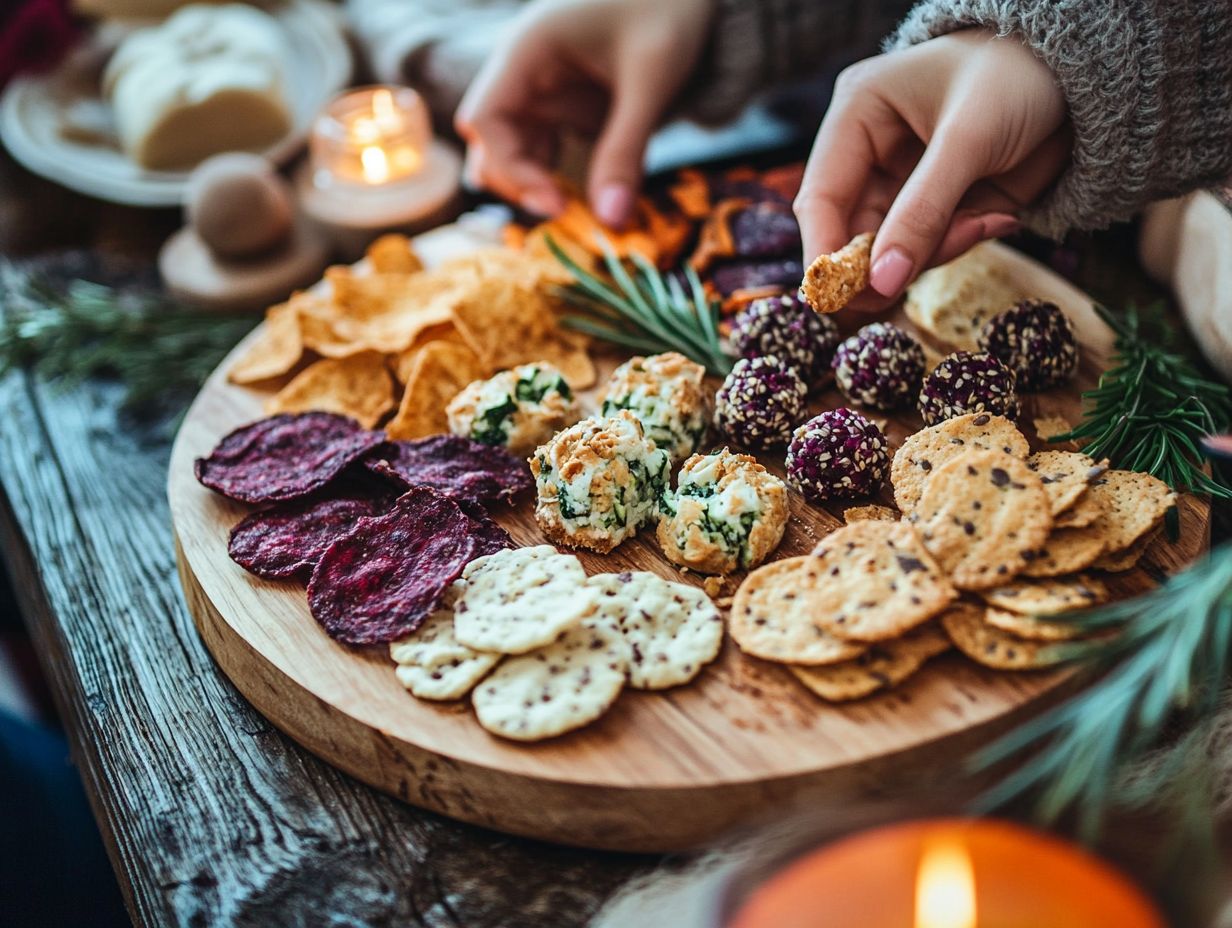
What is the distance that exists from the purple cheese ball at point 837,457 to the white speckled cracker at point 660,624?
244 millimetres

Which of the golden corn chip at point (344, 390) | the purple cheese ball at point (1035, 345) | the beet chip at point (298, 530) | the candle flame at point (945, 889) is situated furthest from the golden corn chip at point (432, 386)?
the candle flame at point (945, 889)

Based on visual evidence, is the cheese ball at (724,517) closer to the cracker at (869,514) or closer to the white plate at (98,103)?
the cracker at (869,514)

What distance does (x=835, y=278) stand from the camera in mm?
1451

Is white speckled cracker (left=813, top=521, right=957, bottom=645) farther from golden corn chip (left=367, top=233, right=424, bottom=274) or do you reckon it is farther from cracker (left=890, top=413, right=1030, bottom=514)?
golden corn chip (left=367, top=233, right=424, bottom=274)

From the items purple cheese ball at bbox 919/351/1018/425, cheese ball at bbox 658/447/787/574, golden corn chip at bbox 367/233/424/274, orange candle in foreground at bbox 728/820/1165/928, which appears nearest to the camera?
orange candle in foreground at bbox 728/820/1165/928

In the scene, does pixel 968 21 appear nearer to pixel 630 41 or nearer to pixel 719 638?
pixel 630 41

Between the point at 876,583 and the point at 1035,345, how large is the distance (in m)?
0.58

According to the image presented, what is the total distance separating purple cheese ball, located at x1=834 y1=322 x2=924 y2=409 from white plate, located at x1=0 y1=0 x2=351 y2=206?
181cm

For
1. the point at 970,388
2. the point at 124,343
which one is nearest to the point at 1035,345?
the point at 970,388

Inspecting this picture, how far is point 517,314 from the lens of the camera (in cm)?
182

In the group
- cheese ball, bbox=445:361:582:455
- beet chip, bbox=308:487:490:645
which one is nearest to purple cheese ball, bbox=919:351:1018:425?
cheese ball, bbox=445:361:582:455

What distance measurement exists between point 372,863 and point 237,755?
0.85 feet

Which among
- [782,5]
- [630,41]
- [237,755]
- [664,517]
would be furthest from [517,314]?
[782,5]

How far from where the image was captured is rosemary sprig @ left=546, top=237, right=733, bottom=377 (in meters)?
1.75
